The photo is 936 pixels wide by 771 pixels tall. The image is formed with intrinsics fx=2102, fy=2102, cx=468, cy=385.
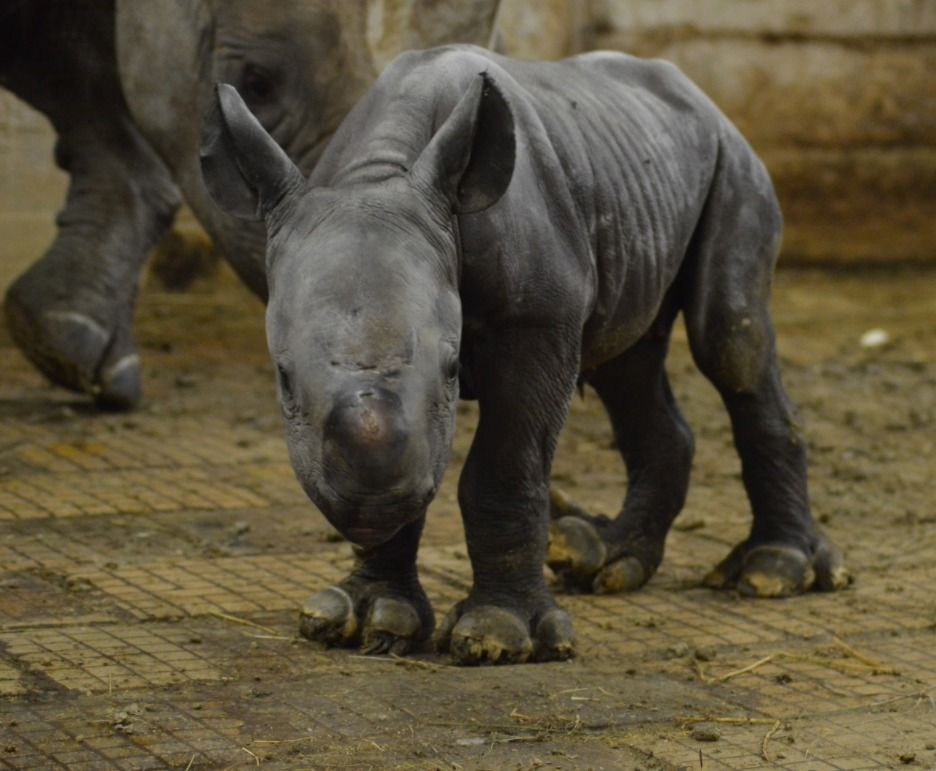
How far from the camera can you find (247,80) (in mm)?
7008

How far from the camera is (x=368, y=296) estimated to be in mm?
4285

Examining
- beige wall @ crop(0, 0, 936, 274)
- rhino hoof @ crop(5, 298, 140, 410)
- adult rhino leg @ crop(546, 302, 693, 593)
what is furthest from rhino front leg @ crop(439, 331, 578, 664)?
beige wall @ crop(0, 0, 936, 274)

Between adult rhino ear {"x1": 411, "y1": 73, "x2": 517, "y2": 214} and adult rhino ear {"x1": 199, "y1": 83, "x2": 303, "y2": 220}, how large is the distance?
303 mm

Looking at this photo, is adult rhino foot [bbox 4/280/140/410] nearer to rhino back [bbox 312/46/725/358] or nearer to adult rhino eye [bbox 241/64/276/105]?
adult rhino eye [bbox 241/64/276/105]

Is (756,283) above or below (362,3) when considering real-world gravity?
below

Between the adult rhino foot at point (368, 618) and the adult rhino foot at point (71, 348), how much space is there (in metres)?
3.36

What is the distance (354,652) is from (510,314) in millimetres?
954

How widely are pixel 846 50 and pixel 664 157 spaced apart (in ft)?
25.7

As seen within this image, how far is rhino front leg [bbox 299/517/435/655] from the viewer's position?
204 inches

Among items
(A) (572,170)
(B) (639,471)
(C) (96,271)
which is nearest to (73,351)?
(C) (96,271)

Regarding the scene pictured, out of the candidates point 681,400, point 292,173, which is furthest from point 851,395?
point 292,173

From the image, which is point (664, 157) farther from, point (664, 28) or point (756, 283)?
point (664, 28)

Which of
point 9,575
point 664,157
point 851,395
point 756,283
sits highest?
point 664,157

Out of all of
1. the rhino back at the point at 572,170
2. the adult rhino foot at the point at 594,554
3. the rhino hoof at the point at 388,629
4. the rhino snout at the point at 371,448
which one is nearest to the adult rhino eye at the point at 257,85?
the rhino back at the point at 572,170
